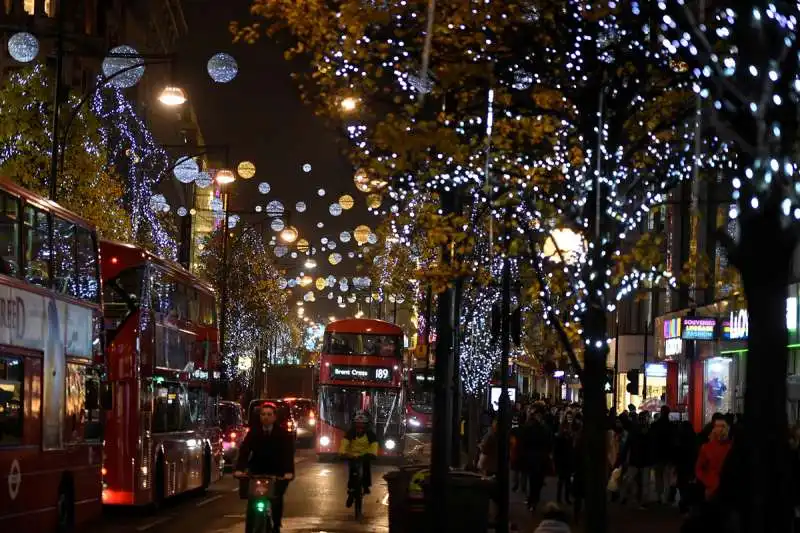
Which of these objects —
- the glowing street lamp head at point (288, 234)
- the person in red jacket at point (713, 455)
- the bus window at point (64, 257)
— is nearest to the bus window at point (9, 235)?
the bus window at point (64, 257)

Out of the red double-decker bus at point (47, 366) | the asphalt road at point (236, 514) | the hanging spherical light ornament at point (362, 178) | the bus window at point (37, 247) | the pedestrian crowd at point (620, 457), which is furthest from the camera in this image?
the pedestrian crowd at point (620, 457)

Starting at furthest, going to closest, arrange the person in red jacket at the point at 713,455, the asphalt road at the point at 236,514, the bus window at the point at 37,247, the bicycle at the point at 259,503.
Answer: the asphalt road at the point at 236,514, the person in red jacket at the point at 713,455, the bus window at the point at 37,247, the bicycle at the point at 259,503

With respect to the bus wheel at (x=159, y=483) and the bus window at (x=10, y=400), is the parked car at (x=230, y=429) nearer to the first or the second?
the bus wheel at (x=159, y=483)

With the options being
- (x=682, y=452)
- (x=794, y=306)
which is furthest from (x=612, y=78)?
(x=794, y=306)

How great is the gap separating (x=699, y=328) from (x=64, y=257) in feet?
78.3

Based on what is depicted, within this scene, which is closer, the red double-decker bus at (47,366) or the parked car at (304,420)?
the red double-decker bus at (47,366)

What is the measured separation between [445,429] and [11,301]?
4.73 meters

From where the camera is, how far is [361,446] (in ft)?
80.3

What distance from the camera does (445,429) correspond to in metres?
15.6

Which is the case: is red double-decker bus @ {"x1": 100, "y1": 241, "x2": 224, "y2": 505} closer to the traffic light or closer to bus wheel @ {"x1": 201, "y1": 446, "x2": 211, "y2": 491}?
bus wheel @ {"x1": 201, "y1": 446, "x2": 211, "y2": 491}

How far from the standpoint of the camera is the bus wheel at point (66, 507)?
17.6m

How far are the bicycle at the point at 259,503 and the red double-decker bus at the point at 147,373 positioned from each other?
22.9ft

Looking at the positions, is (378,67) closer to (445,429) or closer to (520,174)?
(520,174)

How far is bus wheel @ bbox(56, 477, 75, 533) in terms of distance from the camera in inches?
693
